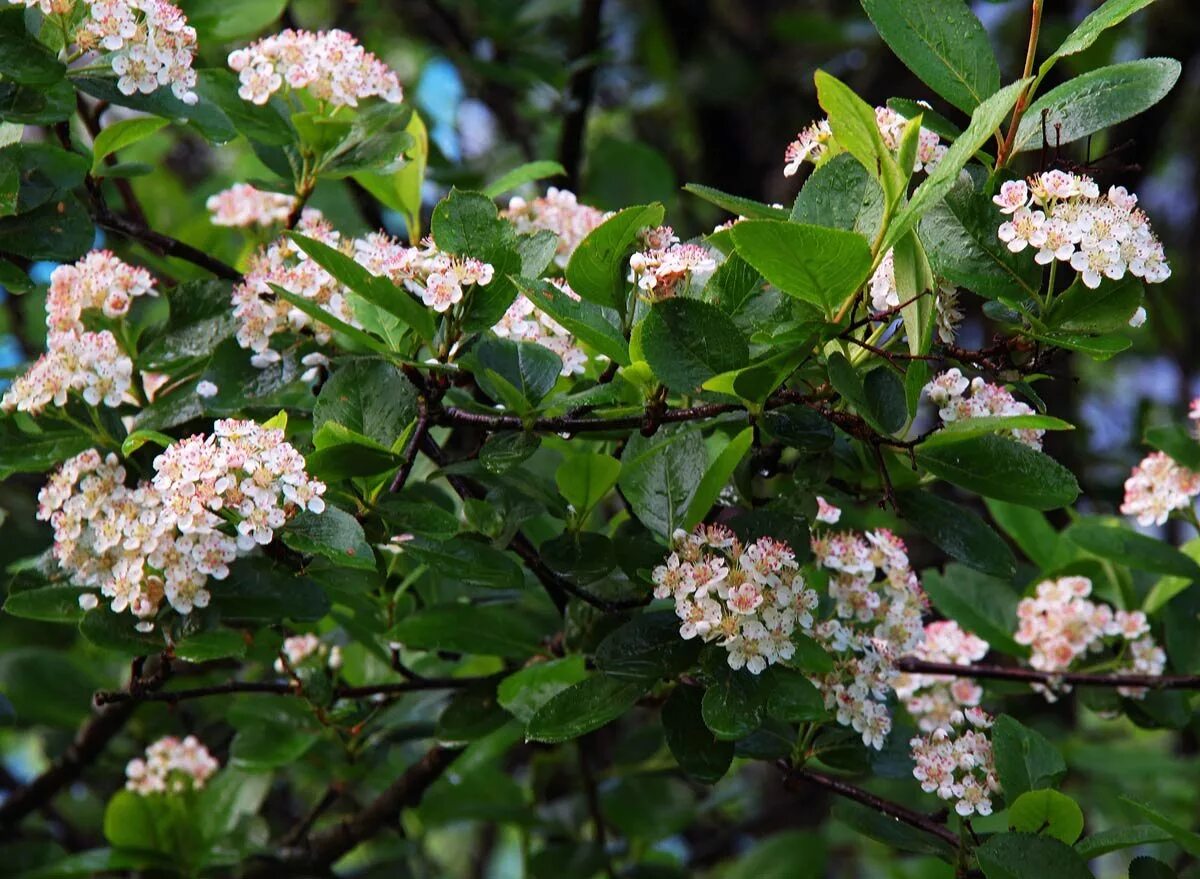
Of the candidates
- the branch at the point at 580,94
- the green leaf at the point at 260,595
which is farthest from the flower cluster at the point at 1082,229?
the branch at the point at 580,94

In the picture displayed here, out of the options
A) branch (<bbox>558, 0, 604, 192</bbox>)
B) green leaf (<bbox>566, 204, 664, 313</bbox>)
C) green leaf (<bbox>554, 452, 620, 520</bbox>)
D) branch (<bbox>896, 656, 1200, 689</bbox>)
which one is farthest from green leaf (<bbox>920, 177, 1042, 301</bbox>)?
branch (<bbox>558, 0, 604, 192</bbox>)

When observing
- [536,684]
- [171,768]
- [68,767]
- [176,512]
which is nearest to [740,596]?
[536,684]

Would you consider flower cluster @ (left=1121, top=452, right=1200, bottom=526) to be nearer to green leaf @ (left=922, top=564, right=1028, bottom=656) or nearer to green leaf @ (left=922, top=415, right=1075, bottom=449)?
green leaf @ (left=922, top=564, right=1028, bottom=656)

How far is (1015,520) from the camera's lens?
5.77 ft

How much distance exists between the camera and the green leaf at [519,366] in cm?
116

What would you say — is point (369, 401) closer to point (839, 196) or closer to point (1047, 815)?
point (839, 196)

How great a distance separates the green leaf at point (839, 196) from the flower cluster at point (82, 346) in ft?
2.14

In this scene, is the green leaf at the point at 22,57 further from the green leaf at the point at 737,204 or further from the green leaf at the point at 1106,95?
the green leaf at the point at 1106,95

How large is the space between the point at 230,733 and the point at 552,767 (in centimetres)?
52

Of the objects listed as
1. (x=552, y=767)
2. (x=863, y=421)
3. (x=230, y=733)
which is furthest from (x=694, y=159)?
(x=863, y=421)

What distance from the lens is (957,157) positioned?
38.5 inches

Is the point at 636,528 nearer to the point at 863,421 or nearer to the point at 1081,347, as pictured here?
the point at 863,421

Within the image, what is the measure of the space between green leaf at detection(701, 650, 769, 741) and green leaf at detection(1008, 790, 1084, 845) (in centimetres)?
25

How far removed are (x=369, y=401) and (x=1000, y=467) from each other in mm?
519
